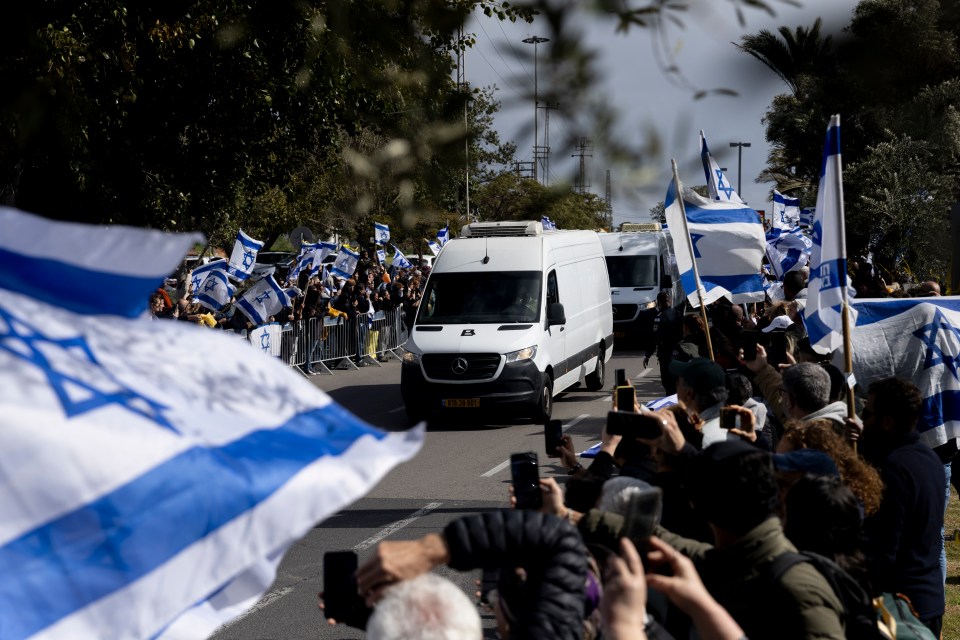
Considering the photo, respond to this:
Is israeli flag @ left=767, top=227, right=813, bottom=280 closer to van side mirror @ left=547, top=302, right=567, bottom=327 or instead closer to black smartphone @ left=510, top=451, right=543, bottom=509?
van side mirror @ left=547, top=302, right=567, bottom=327

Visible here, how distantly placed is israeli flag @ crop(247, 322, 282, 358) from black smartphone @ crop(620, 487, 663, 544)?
15565 mm

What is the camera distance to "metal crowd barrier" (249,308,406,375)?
19781 millimetres

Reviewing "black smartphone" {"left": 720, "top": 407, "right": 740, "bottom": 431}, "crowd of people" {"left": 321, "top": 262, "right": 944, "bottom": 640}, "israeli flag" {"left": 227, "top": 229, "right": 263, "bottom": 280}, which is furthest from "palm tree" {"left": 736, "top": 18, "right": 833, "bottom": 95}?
"israeli flag" {"left": 227, "top": 229, "right": 263, "bottom": 280}

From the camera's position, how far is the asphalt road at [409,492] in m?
6.75

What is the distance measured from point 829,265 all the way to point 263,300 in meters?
12.6

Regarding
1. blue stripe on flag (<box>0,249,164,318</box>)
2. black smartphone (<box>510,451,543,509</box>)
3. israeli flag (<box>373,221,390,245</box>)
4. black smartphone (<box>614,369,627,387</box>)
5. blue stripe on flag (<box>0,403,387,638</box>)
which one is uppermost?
israeli flag (<box>373,221,390,245</box>)

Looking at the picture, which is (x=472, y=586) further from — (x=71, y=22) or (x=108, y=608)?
(x=71, y=22)

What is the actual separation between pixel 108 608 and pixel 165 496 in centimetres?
23

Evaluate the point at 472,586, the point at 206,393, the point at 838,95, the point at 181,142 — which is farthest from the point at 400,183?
the point at 181,142

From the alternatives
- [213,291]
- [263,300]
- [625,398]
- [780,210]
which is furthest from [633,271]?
[625,398]

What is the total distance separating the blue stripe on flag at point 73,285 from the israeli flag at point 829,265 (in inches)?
184

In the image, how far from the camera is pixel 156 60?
14.1m

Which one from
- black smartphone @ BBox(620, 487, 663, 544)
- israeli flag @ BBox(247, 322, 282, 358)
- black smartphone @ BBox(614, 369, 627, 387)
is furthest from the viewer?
israeli flag @ BBox(247, 322, 282, 358)

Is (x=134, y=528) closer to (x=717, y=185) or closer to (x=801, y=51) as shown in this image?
(x=801, y=51)
